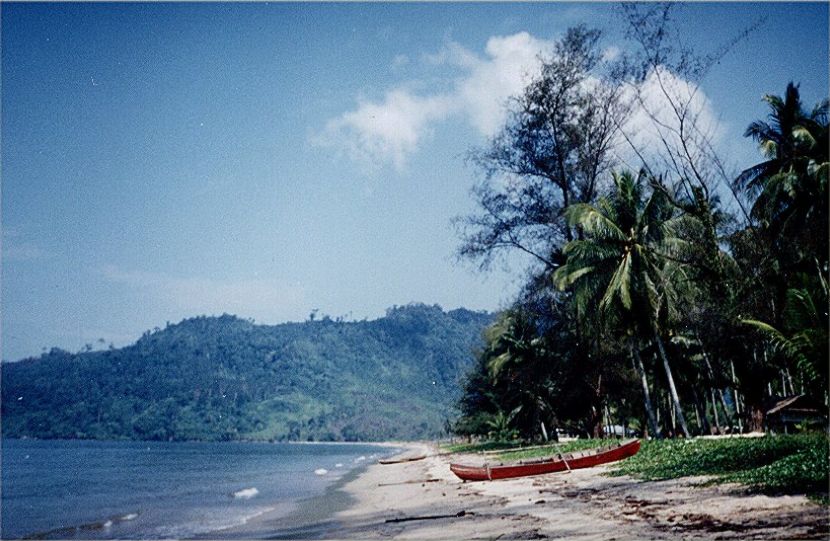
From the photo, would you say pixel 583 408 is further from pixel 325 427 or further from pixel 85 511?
pixel 325 427

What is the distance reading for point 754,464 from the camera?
10.1 m

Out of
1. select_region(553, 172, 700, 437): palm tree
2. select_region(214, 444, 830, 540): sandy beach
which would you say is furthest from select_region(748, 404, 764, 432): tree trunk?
select_region(214, 444, 830, 540): sandy beach

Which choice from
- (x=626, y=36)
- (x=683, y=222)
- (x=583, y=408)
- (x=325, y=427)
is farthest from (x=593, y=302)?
(x=325, y=427)

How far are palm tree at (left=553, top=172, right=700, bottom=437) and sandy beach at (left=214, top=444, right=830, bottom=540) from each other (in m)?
7.94

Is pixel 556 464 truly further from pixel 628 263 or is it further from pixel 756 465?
pixel 628 263

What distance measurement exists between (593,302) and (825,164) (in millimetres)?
11763

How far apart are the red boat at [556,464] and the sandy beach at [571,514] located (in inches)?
13.6

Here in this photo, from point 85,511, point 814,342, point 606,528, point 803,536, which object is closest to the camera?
point 803,536

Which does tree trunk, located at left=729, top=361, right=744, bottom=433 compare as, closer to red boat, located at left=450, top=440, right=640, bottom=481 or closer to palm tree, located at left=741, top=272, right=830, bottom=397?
red boat, located at left=450, top=440, right=640, bottom=481

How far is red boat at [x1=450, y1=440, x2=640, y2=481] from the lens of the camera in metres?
15.3

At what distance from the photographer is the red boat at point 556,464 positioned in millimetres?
15328

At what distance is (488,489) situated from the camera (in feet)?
46.8

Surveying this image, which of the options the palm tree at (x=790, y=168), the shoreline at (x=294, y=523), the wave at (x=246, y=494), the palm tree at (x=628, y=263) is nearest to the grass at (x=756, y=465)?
the palm tree at (x=628, y=263)

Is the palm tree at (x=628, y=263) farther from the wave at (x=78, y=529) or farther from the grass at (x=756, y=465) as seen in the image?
the wave at (x=78, y=529)
